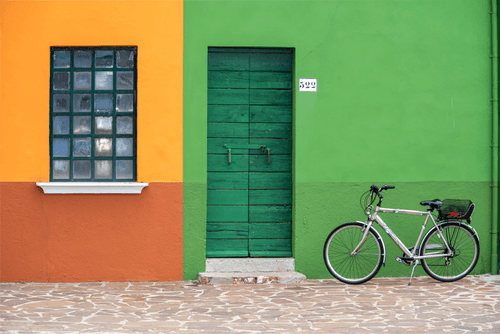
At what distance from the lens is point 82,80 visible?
7172 mm

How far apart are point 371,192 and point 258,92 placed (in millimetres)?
2035

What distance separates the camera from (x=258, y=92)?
24.1ft

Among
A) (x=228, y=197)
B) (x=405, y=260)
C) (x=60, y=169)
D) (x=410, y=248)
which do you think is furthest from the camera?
(x=228, y=197)

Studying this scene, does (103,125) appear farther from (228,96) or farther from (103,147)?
(228,96)

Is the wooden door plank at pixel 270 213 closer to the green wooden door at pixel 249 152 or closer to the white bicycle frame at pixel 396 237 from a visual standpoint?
the green wooden door at pixel 249 152

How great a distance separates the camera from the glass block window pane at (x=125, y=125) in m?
7.18

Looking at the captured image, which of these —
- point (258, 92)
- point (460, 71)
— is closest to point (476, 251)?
point (460, 71)

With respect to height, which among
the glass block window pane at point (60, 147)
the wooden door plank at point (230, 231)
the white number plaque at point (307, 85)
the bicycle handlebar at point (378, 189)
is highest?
the white number plaque at point (307, 85)

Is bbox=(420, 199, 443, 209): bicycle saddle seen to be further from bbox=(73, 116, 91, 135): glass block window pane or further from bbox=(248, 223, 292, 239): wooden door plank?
bbox=(73, 116, 91, 135): glass block window pane

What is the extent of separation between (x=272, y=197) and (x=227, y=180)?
66cm

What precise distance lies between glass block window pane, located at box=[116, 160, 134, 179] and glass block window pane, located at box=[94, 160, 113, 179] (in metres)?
0.09

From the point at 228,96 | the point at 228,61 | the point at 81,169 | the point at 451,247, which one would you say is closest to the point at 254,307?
the point at 451,247

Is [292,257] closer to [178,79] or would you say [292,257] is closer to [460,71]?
[178,79]

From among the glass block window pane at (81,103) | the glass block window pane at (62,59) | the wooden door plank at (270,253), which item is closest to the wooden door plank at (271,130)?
the wooden door plank at (270,253)
